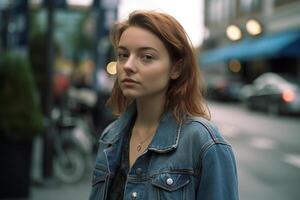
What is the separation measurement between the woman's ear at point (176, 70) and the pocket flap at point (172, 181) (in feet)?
1.20

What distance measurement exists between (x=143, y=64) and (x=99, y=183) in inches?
17.5

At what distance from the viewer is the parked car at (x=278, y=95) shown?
67.9 feet

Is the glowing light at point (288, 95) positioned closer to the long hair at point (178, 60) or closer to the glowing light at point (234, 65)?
the long hair at point (178, 60)

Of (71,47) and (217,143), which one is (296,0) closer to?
(71,47)

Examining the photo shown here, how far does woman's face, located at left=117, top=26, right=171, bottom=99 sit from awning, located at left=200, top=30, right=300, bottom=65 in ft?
82.7

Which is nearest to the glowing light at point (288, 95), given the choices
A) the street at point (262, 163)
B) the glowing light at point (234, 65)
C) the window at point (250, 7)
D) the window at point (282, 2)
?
the street at point (262, 163)

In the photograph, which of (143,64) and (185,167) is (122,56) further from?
(185,167)

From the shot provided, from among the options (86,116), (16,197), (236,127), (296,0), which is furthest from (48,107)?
(296,0)

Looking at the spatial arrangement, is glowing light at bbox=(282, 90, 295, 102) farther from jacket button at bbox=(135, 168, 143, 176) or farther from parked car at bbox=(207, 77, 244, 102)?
jacket button at bbox=(135, 168, 143, 176)

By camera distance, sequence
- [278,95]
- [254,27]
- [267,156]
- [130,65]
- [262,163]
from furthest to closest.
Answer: [278,95] → [254,27] → [267,156] → [262,163] → [130,65]

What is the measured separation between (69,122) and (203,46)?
166 ft

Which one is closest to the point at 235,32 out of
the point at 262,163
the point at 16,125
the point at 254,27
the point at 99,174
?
the point at 254,27

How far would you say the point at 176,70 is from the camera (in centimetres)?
203

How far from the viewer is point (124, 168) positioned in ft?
6.64
